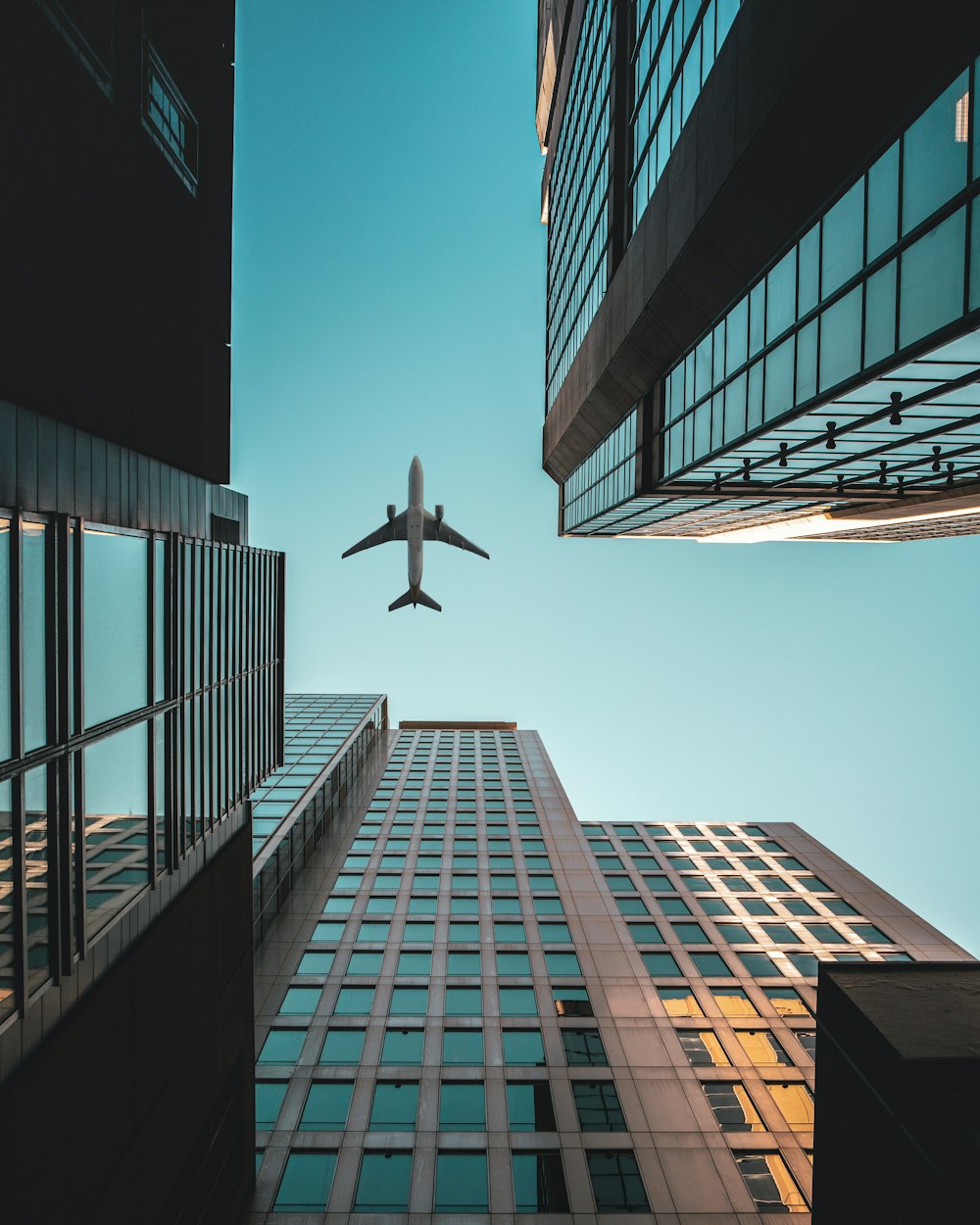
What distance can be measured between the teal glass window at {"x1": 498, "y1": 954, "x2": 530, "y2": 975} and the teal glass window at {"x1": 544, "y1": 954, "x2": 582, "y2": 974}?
91 centimetres

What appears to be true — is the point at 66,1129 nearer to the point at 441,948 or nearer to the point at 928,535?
the point at 441,948

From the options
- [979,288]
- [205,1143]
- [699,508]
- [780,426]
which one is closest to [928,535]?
[699,508]

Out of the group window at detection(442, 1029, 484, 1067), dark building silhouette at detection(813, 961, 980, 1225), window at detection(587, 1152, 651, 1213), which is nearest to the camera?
dark building silhouette at detection(813, 961, 980, 1225)

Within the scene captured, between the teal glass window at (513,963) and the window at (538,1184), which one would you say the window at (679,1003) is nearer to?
the teal glass window at (513,963)

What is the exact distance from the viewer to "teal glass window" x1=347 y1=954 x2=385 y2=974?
85.9ft

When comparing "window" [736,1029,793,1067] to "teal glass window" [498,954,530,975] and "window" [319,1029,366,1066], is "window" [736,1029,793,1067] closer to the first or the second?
"teal glass window" [498,954,530,975]

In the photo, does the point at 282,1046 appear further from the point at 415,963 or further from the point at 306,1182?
the point at 415,963

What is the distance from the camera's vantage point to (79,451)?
11094 millimetres

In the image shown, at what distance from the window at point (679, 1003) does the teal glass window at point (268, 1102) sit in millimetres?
14705

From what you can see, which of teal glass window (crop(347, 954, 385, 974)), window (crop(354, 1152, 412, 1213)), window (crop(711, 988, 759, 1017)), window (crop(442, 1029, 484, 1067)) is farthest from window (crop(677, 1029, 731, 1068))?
teal glass window (crop(347, 954, 385, 974))

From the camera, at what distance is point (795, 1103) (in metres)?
20.8

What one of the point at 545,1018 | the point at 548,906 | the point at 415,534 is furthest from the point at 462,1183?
the point at 415,534

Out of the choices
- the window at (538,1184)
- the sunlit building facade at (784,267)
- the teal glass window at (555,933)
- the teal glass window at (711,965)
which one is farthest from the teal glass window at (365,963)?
the sunlit building facade at (784,267)

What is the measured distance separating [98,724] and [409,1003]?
19.4 metres
